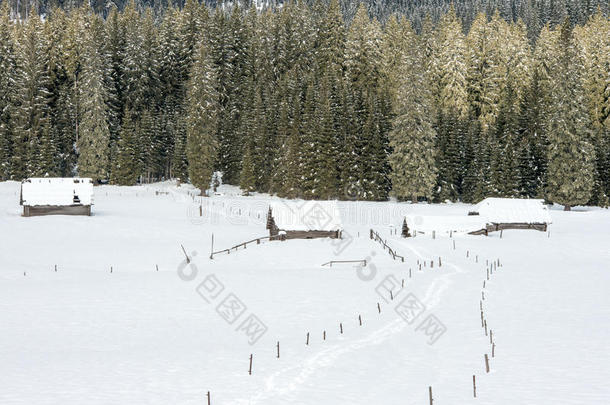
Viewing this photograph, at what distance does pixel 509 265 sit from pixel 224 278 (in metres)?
19.0

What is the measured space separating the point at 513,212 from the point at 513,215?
0.28 m

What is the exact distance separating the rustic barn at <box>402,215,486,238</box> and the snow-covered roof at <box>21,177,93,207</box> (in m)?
29.6

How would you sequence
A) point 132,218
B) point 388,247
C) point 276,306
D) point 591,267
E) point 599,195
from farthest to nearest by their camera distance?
point 599,195, point 132,218, point 388,247, point 591,267, point 276,306

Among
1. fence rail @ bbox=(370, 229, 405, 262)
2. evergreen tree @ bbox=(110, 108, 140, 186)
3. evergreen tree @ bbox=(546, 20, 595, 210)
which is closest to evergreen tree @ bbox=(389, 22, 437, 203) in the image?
evergreen tree @ bbox=(546, 20, 595, 210)

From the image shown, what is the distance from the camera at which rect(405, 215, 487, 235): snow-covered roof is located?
172 feet

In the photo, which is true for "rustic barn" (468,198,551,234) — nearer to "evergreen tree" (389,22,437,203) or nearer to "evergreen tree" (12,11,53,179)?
"evergreen tree" (389,22,437,203)

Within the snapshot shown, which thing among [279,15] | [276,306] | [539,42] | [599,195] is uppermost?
[279,15]

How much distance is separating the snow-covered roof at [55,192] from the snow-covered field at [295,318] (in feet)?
8.87

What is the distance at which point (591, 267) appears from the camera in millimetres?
40562

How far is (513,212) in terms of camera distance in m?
55.5

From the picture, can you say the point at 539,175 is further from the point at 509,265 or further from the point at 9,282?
the point at 9,282

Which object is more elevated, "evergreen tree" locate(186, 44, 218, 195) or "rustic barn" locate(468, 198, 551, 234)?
"evergreen tree" locate(186, 44, 218, 195)

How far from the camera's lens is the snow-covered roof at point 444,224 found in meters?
52.5

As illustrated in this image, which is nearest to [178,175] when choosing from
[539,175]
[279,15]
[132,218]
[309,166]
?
[309,166]
